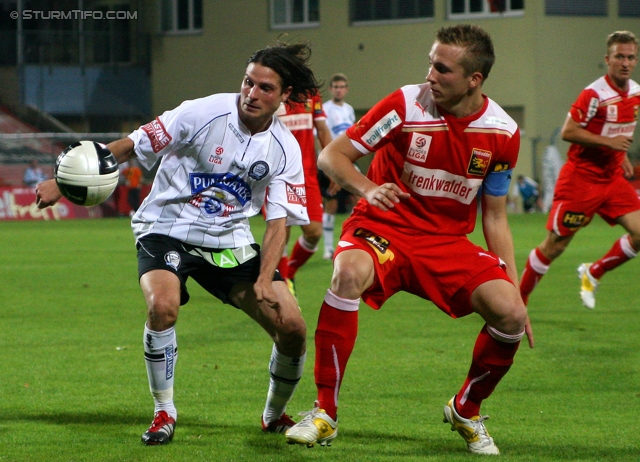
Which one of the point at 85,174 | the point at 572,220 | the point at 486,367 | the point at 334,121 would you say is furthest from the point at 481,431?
the point at 334,121

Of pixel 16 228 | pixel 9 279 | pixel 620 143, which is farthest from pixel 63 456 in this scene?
pixel 16 228

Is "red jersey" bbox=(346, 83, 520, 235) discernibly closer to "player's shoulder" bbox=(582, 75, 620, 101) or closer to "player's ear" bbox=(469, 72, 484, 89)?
"player's ear" bbox=(469, 72, 484, 89)

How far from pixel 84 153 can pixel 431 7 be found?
29639 millimetres

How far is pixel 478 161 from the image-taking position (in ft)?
16.0

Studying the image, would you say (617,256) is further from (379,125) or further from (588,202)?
(379,125)

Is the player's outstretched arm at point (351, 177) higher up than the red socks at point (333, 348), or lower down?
higher up

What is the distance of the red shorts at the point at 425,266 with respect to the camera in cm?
475

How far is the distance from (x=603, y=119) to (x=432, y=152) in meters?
4.59

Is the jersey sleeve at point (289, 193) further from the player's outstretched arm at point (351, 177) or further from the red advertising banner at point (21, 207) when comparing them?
the red advertising banner at point (21, 207)

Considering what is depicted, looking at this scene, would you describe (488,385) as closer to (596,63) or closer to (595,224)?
(595,224)

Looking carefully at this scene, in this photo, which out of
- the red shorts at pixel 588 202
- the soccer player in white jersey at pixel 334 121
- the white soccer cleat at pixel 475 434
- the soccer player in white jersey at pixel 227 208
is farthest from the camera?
the soccer player in white jersey at pixel 334 121

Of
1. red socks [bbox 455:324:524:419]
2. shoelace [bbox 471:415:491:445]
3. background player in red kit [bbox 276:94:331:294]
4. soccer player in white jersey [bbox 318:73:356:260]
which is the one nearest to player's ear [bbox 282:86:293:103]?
red socks [bbox 455:324:524:419]

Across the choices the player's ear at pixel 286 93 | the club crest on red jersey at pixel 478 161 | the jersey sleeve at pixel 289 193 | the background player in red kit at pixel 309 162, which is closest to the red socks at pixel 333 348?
the jersey sleeve at pixel 289 193

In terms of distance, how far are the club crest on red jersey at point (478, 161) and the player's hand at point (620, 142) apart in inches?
165
